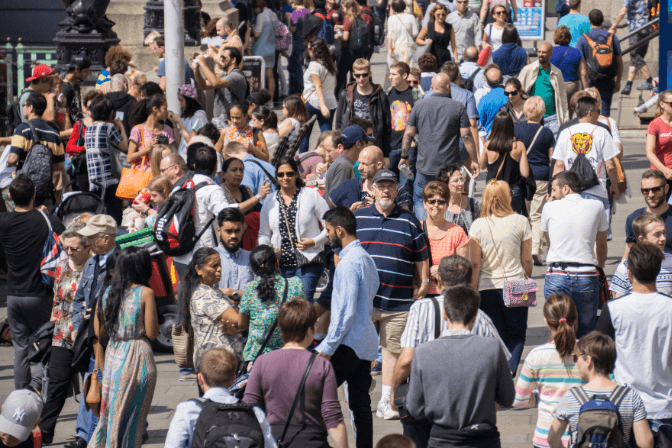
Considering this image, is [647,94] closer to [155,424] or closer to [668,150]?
[668,150]

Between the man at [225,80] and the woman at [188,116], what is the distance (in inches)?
49.5

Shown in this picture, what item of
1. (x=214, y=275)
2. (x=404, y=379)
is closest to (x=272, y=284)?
(x=214, y=275)

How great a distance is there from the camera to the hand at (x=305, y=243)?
8438mm

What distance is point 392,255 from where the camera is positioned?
→ 7.45 m

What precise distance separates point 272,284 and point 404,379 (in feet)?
4.14

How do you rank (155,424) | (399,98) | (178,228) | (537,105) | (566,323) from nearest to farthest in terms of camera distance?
(566,323)
(155,424)
(178,228)
(537,105)
(399,98)

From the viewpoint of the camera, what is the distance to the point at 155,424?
7875mm

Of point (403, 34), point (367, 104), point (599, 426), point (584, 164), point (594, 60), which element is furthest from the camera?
point (403, 34)

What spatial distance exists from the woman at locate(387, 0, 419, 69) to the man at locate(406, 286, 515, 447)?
42.7ft

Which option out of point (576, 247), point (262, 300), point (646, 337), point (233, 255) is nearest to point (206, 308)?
point (262, 300)

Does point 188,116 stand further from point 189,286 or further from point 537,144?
point 189,286

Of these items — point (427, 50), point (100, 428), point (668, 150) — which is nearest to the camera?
point (100, 428)

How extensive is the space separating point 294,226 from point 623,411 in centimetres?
393

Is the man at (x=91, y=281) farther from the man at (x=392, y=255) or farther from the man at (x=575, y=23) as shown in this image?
the man at (x=575, y=23)
